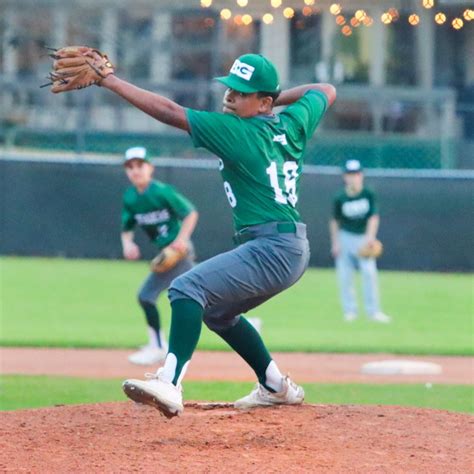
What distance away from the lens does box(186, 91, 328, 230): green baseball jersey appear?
532 centimetres

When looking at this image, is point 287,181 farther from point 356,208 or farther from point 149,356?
point 356,208

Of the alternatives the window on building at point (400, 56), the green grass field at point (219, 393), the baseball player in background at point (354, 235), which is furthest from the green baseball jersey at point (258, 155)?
the window on building at point (400, 56)

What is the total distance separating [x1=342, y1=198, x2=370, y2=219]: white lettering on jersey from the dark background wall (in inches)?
226

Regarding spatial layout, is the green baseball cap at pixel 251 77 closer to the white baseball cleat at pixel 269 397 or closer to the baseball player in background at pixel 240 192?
the baseball player in background at pixel 240 192

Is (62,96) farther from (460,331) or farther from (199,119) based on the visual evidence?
(199,119)

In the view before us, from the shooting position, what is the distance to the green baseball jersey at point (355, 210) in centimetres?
1310

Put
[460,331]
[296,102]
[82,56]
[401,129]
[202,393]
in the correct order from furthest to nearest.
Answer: [401,129] < [460,331] < [202,393] < [296,102] < [82,56]

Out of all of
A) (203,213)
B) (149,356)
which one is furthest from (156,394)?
(203,213)

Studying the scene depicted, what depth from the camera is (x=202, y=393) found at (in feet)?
26.3

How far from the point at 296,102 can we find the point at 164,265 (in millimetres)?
4118

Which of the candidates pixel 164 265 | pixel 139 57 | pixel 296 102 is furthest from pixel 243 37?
pixel 296 102

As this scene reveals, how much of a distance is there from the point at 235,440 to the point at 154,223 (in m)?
4.80

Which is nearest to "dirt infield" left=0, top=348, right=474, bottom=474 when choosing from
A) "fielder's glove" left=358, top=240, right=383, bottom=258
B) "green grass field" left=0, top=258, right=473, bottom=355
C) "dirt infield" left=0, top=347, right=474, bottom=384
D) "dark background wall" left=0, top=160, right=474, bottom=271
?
"dirt infield" left=0, top=347, right=474, bottom=384

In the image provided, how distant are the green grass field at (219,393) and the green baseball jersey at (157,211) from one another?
1808mm
